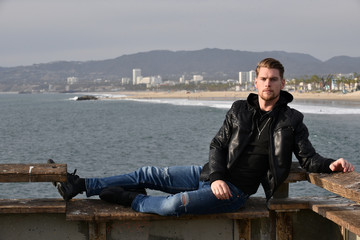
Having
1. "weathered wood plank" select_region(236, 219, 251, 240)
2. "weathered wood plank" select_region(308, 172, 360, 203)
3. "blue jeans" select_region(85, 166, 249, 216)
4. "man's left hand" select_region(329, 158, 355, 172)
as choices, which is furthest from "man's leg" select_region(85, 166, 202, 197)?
"man's left hand" select_region(329, 158, 355, 172)

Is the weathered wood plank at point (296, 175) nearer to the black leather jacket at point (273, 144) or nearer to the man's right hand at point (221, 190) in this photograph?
the black leather jacket at point (273, 144)

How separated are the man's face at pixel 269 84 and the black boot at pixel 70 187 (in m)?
1.70

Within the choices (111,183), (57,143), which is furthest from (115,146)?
(111,183)

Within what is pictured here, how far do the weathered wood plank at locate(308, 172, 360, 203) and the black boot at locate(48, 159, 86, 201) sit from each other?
1928 millimetres

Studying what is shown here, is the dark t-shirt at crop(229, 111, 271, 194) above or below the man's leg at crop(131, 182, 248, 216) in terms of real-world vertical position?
above

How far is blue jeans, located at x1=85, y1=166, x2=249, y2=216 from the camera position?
4074 mm

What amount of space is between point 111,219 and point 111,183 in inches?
19.0

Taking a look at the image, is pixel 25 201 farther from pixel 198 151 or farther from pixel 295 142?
pixel 198 151

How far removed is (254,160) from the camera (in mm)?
4156

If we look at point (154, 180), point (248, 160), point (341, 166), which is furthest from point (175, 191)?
point (341, 166)

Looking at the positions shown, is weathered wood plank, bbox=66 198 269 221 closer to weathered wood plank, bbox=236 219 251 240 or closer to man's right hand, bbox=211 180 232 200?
weathered wood plank, bbox=236 219 251 240

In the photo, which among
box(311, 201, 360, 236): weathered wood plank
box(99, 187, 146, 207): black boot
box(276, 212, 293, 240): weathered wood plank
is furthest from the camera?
box(276, 212, 293, 240): weathered wood plank

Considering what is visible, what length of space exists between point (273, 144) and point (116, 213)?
1353 mm

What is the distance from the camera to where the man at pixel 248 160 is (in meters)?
4.08
